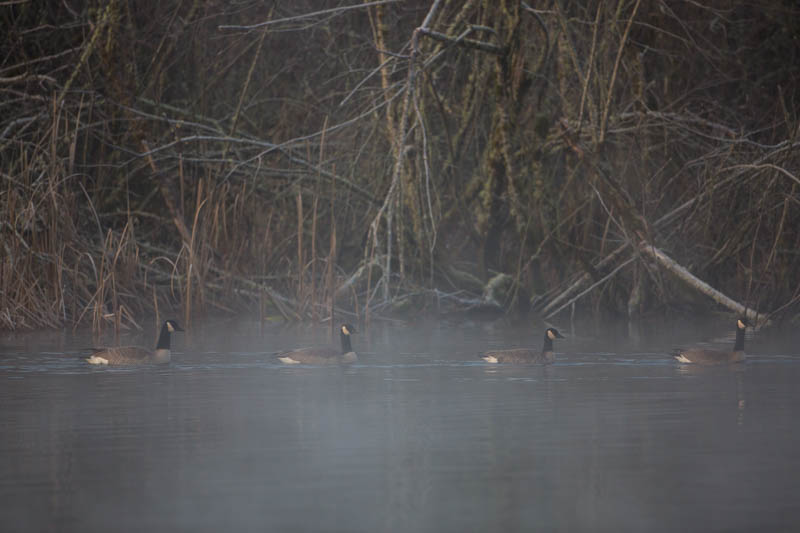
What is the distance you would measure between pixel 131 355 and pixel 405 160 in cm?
512

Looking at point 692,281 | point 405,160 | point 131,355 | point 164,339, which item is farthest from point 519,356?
point 405,160

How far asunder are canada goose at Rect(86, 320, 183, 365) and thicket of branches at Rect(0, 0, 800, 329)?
3.00 metres

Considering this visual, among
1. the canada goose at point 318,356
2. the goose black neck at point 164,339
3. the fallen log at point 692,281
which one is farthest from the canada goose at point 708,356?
the goose black neck at point 164,339

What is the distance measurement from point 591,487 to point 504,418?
2.53 m

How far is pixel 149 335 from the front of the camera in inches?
630

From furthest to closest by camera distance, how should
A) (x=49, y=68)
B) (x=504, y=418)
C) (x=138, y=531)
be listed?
1. (x=49, y=68)
2. (x=504, y=418)
3. (x=138, y=531)

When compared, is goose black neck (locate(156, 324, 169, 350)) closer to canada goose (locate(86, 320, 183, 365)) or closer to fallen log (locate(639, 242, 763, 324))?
canada goose (locate(86, 320, 183, 365))

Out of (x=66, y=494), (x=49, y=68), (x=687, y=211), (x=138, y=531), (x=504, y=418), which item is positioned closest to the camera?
(x=138, y=531)

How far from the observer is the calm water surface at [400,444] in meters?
5.79

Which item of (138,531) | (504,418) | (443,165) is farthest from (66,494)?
(443,165)

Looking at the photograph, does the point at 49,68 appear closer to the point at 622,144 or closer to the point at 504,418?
the point at 622,144

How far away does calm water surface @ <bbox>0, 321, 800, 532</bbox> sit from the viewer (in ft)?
19.0

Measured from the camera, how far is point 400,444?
25.3 ft

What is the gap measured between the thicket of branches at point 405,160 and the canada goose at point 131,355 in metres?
3.00
